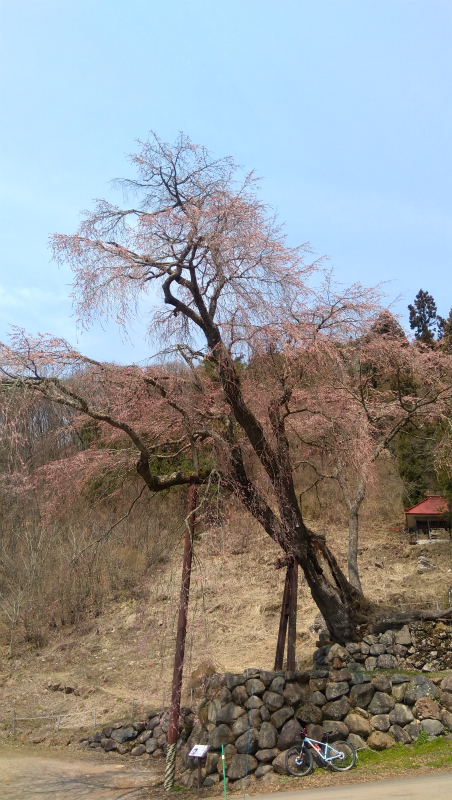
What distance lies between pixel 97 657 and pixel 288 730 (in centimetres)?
968

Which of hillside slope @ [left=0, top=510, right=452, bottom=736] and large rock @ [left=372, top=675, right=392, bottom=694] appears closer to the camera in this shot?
large rock @ [left=372, top=675, right=392, bottom=694]

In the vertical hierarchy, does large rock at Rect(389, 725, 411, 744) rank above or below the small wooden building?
below

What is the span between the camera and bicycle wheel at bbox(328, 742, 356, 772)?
342 inches

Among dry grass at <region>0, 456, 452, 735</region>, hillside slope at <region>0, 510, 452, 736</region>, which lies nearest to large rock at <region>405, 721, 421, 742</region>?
dry grass at <region>0, 456, 452, 735</region>

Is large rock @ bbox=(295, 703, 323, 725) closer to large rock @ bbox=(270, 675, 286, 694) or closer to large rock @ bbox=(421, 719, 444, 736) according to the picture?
large rock @ bbox=(270, 675, 286, 694)

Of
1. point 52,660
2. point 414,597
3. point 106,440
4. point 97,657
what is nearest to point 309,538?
point 106,440

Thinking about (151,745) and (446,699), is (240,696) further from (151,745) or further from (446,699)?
(151,745)

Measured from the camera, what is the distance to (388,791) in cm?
736

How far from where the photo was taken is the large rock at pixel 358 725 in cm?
915

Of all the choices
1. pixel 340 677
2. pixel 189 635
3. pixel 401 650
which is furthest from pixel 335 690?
pixel 189 635

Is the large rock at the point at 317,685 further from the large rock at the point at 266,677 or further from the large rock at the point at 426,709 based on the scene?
the large rock at the point at 426,709

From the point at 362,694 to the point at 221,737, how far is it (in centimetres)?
223

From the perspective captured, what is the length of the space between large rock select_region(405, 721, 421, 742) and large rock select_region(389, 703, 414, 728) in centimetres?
5

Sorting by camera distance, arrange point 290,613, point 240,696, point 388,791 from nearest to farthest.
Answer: point 388,791 < point 240,696 < point 290,613
